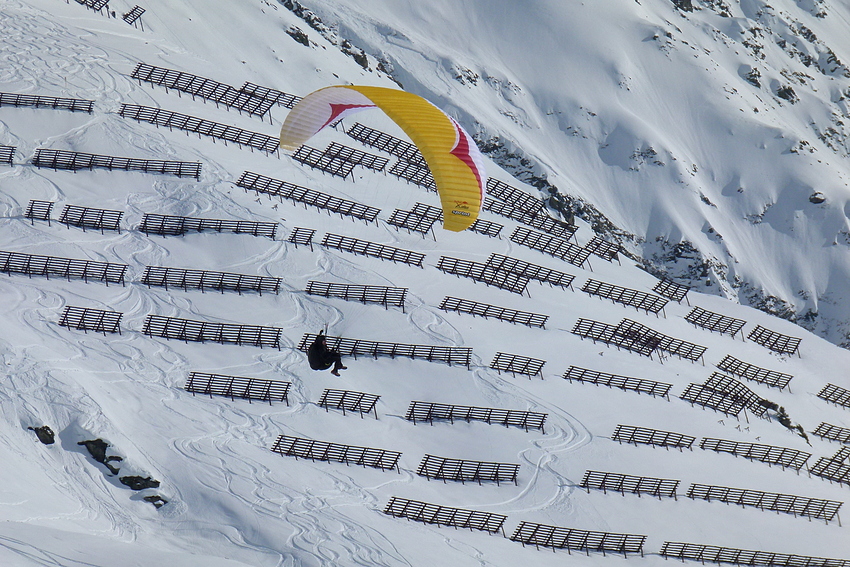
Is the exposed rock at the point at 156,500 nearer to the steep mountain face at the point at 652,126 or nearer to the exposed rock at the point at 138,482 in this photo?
the exposed rock at the point at 138,482

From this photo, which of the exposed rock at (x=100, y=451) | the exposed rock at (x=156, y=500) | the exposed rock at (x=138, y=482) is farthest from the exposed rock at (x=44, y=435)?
the exposed rock at (x=156, y=500)

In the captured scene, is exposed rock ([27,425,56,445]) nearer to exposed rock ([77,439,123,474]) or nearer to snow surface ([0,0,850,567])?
snow surface ([0,0,850,567])

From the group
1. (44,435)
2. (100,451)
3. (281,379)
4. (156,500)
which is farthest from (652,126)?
(44,435)

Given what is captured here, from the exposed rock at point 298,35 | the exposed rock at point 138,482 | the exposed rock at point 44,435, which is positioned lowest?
the exposed rock at point 44,435

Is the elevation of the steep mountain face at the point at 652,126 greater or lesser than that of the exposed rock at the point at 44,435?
greater

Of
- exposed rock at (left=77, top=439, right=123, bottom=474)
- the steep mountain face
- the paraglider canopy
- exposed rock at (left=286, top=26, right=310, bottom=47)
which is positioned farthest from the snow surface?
the steep mountain face

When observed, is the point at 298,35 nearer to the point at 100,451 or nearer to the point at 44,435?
the point at 44,435

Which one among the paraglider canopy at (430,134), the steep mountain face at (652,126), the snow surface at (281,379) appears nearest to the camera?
the paraglider canopy at (430,134)
